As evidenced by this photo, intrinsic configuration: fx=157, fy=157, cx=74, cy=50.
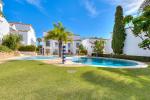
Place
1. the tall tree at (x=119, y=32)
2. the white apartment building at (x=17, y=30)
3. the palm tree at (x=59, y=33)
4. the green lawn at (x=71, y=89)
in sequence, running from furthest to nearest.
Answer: the tall tree at (x=119, y=32)
the white apartment building at (x=17, y=30)
the palm tree at (x=59, y=33)
the green lawn at (x=71, y=89)

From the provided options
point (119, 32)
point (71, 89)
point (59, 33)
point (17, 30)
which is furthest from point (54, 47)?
point (71, 89)

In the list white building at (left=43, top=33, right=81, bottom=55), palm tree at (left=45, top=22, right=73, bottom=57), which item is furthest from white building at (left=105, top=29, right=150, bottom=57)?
white building at (left=43, top=33, right=81, bottom=55)

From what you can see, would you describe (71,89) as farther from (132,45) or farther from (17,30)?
(17,30)

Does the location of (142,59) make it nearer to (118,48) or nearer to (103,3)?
(118,48)

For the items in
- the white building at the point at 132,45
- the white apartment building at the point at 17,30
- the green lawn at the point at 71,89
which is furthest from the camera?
the white apartment building at the point at 17,30

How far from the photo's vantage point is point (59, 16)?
134ft

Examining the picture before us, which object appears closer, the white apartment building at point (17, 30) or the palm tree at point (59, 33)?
the palm tree at point (59, 33)

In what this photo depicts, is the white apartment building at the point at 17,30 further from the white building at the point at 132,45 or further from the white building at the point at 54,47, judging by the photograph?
the white building at the point at 132,45

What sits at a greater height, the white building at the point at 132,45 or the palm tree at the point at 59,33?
the palm tree at the point at 59,33

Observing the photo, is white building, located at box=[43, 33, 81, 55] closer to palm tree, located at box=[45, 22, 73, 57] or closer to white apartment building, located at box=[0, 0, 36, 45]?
white apartment building, located at box=[0, 0, 36, 45]

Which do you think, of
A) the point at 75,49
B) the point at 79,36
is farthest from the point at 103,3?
the point at 79,36

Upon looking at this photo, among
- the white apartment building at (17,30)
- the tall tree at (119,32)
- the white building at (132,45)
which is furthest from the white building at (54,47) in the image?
the white building at (132,45)

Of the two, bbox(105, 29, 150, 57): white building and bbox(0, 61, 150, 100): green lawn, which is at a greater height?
bbox(105, 29, 150, 57): white building

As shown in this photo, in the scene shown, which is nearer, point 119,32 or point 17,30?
point 119,32
